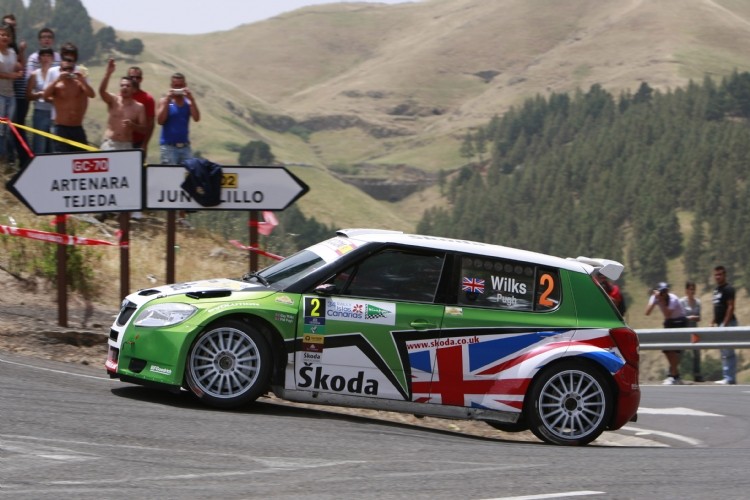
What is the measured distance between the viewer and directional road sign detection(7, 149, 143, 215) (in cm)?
1212

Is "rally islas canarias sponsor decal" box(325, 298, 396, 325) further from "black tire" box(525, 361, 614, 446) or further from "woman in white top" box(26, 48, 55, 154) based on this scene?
"woman in white top" box(26, 48, 55, 154)

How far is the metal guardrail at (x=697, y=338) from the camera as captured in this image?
59.2ft

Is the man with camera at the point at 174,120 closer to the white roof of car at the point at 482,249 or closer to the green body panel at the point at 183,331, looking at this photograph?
the white roof of car at the point at 482,249

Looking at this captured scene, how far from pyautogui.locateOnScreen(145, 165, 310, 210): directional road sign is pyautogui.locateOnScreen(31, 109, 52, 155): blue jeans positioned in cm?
445

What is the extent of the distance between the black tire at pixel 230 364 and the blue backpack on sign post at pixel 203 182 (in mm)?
3881

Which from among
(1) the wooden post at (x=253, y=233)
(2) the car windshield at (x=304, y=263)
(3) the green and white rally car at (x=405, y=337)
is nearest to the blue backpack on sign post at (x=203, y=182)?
(1) the wooden post at (x=253, y=233)

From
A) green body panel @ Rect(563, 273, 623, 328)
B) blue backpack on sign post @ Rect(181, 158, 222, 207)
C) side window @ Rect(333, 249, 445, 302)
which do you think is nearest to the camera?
side window @ Rect(333, 249, 445, 302)

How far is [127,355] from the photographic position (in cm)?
933

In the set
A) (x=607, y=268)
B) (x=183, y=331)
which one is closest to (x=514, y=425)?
A: (x=607, y=268)

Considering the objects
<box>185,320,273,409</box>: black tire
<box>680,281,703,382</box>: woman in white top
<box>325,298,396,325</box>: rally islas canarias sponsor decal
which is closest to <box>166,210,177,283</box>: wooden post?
<box>185,320,273,409</box>: black tire

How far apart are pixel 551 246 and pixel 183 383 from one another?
633 ft

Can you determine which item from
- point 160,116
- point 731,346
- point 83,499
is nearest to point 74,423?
point 83,499

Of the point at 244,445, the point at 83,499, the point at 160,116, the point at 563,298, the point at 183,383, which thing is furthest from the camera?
the point at 160,116

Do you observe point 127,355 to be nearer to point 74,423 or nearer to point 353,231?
point 74,423
